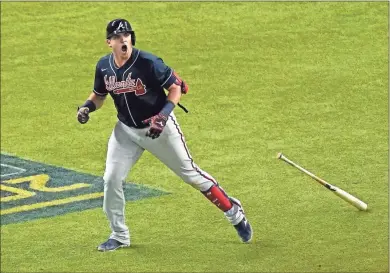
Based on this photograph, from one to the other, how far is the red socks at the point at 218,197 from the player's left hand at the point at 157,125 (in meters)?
0.90

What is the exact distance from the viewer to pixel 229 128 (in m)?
15.1

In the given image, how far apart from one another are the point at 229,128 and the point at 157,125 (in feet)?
15.1

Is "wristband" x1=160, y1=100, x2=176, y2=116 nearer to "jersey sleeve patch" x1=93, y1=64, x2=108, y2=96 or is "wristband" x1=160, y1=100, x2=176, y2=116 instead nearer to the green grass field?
"jersey sleeve patch" x1=93, y1=64, x2=108, y2=96

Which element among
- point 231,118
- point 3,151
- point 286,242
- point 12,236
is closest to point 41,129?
point 3,151

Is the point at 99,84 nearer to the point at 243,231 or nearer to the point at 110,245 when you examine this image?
the point at 110,245

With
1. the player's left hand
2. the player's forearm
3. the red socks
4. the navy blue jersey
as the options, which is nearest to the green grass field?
the red socks

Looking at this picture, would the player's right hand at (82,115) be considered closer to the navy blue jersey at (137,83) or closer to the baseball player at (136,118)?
the baseball player at (136,118)

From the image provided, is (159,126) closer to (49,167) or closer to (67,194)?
(67,194)

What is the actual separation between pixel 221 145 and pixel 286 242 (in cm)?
336

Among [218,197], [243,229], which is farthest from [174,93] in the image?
[243,229]

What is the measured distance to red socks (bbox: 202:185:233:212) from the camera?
36.7 ft

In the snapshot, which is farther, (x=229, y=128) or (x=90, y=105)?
(x=229, y=128)

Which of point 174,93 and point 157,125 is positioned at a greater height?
point 174,93

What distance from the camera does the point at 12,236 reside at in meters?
11.9
